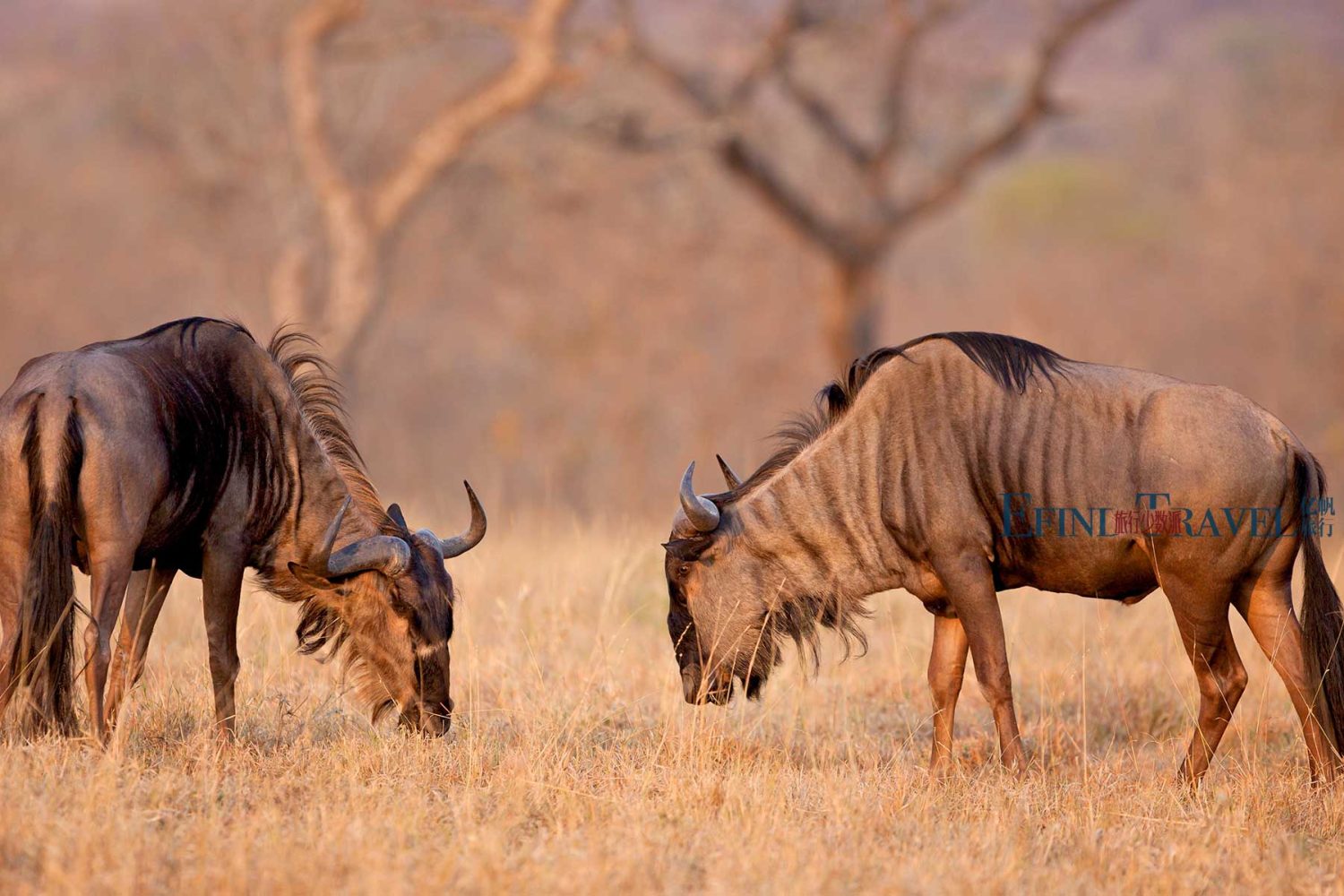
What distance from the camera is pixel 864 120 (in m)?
20.8

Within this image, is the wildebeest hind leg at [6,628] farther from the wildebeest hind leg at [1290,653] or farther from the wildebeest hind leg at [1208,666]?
the wildebeest hind leg at [1290,653]

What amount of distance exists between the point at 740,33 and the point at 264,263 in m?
10.7

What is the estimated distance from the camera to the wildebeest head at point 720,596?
592 centimetres

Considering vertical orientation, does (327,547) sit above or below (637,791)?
above

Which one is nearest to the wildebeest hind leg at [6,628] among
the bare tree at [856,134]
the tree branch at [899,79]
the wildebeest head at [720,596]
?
the wildebeest head at [720,596]

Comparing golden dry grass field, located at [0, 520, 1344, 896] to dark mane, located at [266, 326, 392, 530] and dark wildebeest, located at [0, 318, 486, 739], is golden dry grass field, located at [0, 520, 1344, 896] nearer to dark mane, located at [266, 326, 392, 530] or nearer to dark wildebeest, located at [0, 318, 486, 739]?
dark wildebeest, located at [0, 318, 486, 739]

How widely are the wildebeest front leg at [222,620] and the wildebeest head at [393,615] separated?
9.7 inches

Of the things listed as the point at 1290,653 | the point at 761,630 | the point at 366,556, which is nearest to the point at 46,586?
the point at 366,556

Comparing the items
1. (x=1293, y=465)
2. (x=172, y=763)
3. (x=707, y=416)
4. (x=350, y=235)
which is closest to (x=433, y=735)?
(x=172, y=763)

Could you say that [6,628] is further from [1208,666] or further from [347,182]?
[347,182]

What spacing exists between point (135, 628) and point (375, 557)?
3.53ft

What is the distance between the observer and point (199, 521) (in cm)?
541

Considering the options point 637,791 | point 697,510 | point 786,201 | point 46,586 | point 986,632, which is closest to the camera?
point 46,586

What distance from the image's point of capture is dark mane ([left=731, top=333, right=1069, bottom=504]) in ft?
18.9
